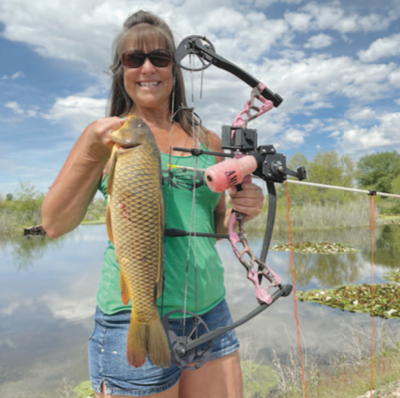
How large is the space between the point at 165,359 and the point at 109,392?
0.31 metres

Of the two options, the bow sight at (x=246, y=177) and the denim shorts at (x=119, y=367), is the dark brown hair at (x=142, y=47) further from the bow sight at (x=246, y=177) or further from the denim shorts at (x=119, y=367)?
the denim shorts at (x=119, y=367)

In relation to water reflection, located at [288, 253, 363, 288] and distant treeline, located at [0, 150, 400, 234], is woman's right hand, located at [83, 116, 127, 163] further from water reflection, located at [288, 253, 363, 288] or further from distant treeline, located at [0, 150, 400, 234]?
distant treeline, located at [0, 150, 400, 234]

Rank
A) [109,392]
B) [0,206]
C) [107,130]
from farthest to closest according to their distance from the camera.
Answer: [0,206], [109,392], [107,130]

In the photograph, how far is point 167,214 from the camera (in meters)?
1.54

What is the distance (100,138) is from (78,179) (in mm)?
217

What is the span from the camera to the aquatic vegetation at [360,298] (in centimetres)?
743

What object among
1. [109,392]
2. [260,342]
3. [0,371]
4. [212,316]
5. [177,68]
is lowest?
[0,371]

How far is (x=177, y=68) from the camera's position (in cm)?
180

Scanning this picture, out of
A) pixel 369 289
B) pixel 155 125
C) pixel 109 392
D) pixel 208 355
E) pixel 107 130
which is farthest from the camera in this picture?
pixel 369 289

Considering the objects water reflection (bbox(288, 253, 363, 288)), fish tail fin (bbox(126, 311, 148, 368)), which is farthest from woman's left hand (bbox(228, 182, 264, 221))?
water reflection (bbox(288, 253, 363, 288))

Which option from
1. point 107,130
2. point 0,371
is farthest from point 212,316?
point 0,371

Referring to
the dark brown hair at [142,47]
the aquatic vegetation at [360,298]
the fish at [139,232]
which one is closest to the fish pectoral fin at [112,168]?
the fish at [139,232]

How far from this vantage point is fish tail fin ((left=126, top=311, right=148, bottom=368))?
1.26 m

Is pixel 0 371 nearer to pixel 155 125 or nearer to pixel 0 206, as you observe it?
pixel 155 125
